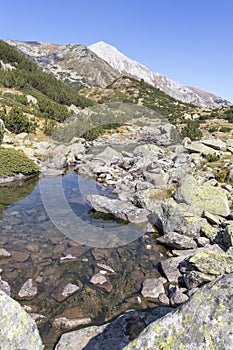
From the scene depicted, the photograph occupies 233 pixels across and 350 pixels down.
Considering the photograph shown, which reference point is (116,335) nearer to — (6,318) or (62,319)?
(62,319)

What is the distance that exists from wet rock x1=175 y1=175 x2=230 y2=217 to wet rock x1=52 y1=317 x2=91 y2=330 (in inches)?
242

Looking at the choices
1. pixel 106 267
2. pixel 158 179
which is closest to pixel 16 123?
pixel 158 179

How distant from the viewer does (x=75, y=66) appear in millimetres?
135500

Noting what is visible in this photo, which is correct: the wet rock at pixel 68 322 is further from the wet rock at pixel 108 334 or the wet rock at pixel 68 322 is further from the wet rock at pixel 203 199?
the wet rock at pixel 203 199

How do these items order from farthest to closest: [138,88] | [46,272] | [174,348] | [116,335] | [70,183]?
[138,88] → [70,183] → [46,272] → [116,335] → [174,348]

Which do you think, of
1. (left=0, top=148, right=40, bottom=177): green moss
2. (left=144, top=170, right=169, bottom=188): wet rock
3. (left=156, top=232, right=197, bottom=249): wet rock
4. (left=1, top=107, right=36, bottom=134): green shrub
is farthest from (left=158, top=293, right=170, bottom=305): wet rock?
(left=1, top=107, right=36, bottom=134): green shrub

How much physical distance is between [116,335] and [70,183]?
40.2 feet

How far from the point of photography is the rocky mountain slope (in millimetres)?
120613

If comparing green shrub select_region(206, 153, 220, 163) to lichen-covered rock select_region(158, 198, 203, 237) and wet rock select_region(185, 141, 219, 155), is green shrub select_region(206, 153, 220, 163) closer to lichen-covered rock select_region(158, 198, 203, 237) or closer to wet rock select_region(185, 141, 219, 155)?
wet rock select_region(185, 141, 219, 155)

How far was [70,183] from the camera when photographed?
53.4 feet

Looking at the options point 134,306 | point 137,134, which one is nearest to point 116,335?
point 134,306

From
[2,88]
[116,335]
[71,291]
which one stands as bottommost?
[2,88]

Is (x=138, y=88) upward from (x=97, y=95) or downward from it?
upward

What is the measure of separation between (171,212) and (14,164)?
11.0 meters
